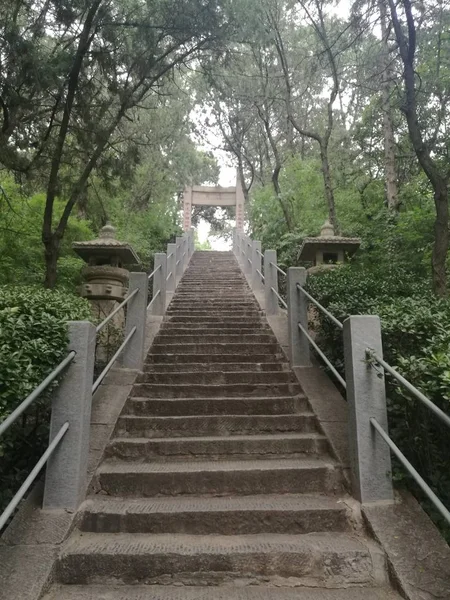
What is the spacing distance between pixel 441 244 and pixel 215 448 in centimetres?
369

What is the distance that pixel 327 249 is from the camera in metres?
7.51

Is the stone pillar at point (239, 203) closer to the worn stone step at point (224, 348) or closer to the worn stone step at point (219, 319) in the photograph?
the worn stone step at point (219, 319)

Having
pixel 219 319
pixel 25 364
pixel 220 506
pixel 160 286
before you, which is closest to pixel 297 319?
pixel 219 319

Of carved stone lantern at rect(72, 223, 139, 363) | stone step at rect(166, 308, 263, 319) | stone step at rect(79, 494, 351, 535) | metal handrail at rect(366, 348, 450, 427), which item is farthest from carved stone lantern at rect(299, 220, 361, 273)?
stone step at rect(79, 494, 351, 535)

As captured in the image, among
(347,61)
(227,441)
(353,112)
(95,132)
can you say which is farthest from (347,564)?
(353,112)

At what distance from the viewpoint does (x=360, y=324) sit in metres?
2.68

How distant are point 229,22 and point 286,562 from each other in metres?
6.98

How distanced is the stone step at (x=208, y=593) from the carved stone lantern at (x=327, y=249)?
5.60m

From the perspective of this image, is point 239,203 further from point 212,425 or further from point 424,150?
point 212,425

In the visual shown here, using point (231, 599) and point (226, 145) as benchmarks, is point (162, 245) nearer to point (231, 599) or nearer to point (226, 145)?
point (226, 145)

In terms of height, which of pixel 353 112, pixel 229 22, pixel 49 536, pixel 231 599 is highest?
pixel 353 112

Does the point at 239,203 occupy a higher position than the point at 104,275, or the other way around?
the point at 239,203

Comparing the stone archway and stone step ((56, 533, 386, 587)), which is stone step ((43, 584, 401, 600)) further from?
the stone archway

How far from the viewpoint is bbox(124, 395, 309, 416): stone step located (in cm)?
353
